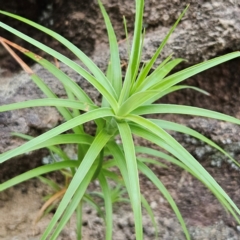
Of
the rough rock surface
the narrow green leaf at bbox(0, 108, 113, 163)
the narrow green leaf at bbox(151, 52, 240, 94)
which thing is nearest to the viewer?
the narrow green leaf at bbox(0, 108, 113, 163)

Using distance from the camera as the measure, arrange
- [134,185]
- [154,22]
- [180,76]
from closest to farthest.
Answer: [134,185]
[180,76]
[154,22]

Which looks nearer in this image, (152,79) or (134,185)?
(134,185)

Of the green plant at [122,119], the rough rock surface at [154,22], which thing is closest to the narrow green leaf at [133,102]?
the green plant at [122,119]

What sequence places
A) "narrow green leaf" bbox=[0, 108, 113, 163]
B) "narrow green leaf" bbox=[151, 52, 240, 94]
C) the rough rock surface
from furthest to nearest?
1. the rough rock surface
2. "narrow green leaf" bbox=[151, 52, 240, 94]
3. "narrow green leaf" bbox=[0, 108, 113, 163]

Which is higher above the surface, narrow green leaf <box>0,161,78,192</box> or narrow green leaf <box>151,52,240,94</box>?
narrow green leaf <box>151,52,240,94</box>

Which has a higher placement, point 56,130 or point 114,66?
point 114,66

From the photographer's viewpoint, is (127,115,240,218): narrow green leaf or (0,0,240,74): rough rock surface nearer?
(127,115,240,218): narrow green leaf

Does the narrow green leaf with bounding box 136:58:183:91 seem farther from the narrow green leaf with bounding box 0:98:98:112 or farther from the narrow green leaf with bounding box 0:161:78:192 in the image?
the narrow green leaf with bounding box 0:161:78:192

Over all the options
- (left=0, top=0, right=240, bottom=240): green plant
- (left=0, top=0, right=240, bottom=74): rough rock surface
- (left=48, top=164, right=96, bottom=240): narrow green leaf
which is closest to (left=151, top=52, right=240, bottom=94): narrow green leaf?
(left=0, top=0, right=240, bottom=240): green plant

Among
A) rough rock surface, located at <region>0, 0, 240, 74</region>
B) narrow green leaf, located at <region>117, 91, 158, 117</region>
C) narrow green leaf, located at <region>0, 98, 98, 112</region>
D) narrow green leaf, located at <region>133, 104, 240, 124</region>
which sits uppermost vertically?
rough rock surface, located at <region>0, 0, 240, 74</region>

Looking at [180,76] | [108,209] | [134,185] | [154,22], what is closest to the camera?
[134,185]

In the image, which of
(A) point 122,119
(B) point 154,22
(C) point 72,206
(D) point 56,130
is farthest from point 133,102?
(B) point 154,22

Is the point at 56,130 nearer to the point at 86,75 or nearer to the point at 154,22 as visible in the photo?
the point at 86,75

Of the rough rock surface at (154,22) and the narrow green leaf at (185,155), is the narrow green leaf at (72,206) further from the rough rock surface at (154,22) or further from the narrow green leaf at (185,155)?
the rough rock surface at (154,22)
